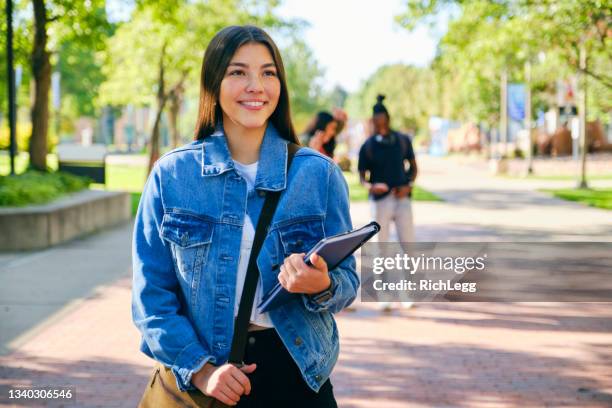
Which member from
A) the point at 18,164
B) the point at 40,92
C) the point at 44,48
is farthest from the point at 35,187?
the point at 18,164

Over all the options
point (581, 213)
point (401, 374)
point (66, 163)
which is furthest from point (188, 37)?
point (401, 374)

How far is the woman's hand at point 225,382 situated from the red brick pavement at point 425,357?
3.24 m

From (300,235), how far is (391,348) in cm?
468

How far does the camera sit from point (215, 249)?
7.48ft

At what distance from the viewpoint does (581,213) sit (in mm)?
18625

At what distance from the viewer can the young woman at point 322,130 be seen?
805 cm

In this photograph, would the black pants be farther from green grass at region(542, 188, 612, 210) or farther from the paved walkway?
green grass at region(542, 188, 612, 210)

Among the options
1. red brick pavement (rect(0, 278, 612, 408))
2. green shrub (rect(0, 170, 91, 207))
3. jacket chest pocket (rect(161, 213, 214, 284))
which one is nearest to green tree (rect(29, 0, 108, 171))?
green shrub (rect(0, 170, 91, 207))

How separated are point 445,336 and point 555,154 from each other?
157 feet

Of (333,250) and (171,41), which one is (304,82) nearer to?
(171,41)

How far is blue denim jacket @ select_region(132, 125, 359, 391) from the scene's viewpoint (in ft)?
7.47

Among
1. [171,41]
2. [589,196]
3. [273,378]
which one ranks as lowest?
[589,196]

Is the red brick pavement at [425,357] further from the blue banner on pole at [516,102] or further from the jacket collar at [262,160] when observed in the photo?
the blue banner on pole at [516,102]

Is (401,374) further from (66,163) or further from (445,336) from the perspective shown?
(66,163)
